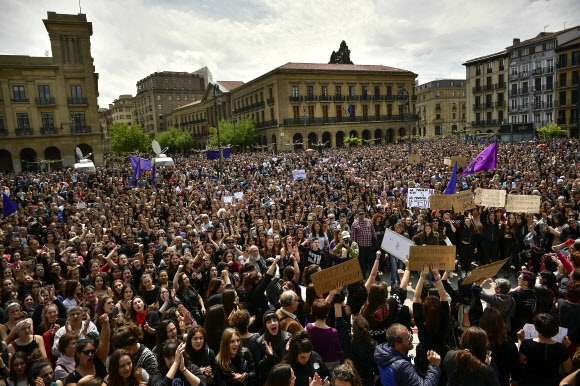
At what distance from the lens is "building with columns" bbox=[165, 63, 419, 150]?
174 feet

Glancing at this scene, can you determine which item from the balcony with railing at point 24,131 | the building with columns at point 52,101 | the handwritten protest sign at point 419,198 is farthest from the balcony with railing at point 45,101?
the handwritten protest sign at point 419,198

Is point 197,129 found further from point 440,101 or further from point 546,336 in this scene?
point 546,336

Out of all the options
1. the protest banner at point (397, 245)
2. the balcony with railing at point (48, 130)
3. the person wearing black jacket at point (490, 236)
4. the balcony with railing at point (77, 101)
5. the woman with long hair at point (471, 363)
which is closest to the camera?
the woman with long hair at point (471, 363)

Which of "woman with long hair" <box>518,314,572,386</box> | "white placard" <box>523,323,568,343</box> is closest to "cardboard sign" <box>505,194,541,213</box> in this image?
"white placard" <box>523,323,568,343</box>

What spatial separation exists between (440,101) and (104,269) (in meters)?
84.3

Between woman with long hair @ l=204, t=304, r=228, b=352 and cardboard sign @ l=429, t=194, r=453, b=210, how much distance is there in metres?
7.04

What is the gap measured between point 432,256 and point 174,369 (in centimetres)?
318

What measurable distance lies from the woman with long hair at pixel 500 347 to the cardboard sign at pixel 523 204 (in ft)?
20.1

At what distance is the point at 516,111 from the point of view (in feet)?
182

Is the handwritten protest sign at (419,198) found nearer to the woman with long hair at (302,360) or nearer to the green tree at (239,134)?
the woman with long hair at (302,360)

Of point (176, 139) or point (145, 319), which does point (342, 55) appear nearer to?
point (176, 139)

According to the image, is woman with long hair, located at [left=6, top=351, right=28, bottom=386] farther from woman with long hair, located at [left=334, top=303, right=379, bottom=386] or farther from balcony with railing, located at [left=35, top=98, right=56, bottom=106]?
balcony with railing, located at [left=35, top=98, right=56, bottom=106]

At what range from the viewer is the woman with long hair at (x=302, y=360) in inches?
122

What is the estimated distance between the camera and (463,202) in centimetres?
909
